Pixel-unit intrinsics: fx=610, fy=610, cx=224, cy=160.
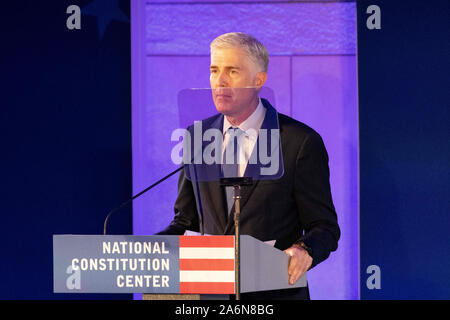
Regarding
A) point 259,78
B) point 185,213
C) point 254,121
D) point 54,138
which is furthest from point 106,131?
point 254,121

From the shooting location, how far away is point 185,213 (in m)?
2.01

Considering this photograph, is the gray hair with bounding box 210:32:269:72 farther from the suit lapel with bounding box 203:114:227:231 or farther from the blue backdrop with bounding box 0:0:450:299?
the blue backdrop with bounding box 0:0:450:299

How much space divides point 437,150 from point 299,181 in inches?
68.3

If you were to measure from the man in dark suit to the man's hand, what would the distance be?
0.19 feet

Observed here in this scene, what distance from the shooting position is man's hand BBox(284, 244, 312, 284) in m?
1.51

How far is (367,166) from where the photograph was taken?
3.39 m

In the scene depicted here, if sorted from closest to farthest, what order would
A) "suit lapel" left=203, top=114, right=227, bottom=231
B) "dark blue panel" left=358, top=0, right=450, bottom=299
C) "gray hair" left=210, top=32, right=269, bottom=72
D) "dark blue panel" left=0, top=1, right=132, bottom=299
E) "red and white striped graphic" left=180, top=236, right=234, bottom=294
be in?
"red and white striped graphic" left=180, top=236, right=234, bottom=294 → "suit lapel" left=203, top=114, right=227, bottom=231 → "gray hair" left=210, top=32, right=269, bottom=72 → "dark blue panel" left=358, top=0, right=450, bottom=299 → "dark blue panel" left=0, top=1, right=132, bottom=299

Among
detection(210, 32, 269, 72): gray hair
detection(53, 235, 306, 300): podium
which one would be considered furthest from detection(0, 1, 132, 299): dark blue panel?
detection(53, 235, 306, 300): podium

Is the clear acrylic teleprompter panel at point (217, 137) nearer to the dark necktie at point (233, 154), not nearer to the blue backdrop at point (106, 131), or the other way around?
the dark necktie at point (233, 154)

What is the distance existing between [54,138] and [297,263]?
2.35 meters

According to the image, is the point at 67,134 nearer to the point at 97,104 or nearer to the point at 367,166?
the point at 97,104

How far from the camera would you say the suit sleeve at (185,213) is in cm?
195

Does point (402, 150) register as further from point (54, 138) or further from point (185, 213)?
point (54, 138)

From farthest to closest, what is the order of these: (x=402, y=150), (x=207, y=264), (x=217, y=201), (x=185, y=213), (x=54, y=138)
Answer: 1. (x=54, y=138)
2. (x=402, y=150)
3. (x=185, y=213)
4. (x=217, y=201)
5. (x=207, y=264)
